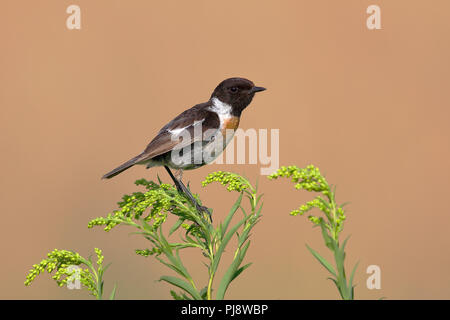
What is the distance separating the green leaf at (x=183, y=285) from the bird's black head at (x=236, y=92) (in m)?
1.86

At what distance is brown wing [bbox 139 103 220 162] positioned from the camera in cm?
320

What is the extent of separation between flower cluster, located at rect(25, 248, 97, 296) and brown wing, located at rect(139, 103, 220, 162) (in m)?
1.20

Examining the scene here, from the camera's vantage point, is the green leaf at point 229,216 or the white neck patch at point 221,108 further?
the white neck patch at point 221,108

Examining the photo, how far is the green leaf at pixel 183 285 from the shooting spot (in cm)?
192

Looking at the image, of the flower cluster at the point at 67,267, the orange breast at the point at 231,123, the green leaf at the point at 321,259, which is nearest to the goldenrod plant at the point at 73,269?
the flower cluster at the point at 67,267

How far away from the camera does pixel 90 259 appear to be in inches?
79.0

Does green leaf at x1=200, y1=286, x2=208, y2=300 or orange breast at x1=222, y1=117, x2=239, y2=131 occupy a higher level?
orange breast at x1=222, y1=117, x2=239, y2=131

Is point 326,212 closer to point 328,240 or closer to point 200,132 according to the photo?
point 328,240

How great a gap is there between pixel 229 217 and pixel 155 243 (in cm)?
34

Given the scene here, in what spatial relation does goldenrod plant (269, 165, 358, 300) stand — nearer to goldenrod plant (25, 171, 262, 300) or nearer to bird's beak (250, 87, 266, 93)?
goldenrod plant (25, 171, 262, 300)

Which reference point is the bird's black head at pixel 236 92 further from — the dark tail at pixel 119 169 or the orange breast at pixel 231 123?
the dark tail at pixel 119 169

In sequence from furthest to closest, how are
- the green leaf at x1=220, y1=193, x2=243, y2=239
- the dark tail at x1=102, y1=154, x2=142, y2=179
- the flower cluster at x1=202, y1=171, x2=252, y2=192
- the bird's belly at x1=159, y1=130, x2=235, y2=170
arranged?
1. the bird's belly at x1=159, y1=130, x2=235, y2=170
2. the dark tail at x1=102, y1=154, x2=142, y2=179
3. the flower cluster at x1=202, y1=171, x2=252, y2=192
4. the green leaf at x1=220, y1=193, x2=243, y2=239

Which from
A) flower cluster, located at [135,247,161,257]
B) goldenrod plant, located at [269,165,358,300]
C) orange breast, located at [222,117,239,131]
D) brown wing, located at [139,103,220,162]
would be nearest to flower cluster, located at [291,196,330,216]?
goldenrod plant, located at [269,165,358,300]

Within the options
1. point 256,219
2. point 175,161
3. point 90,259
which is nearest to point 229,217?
point 256,219
